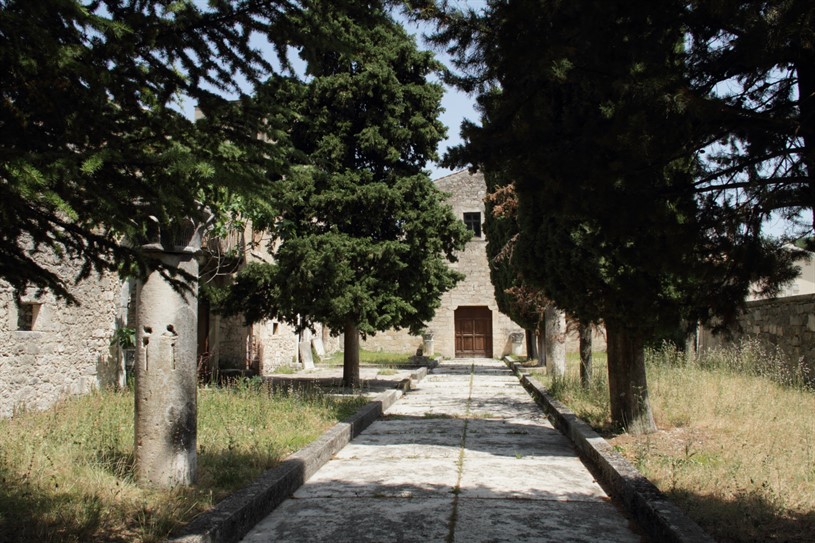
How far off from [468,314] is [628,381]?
874 inches

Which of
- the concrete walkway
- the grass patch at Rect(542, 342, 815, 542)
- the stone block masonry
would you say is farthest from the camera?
the stone block masonry

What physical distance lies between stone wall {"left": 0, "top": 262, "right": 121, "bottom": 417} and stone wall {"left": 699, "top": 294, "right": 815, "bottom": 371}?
28.9ft

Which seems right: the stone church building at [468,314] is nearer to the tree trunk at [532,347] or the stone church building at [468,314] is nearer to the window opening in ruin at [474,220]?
the window opening in ruin at [474,220]

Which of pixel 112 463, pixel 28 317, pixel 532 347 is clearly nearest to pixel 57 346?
pixel 28 317

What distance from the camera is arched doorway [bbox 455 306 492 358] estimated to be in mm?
29906

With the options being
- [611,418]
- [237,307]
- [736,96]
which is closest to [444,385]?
[237,307]

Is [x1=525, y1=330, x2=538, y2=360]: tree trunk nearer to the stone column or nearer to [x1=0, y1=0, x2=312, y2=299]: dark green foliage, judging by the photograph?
the stone column

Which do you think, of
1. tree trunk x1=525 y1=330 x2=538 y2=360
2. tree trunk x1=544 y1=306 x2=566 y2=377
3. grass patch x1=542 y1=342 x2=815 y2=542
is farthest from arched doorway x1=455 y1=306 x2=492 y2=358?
grass patch x1=542 y1=342 x2=815 y2=542

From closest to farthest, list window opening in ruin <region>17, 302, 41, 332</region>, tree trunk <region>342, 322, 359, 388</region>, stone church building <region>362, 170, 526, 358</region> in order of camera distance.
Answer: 1. window opening in ruin <region>17, 302, 41, 332</region>
2. tree trunk <region>342, 322, 359, 388</region>
3. stone church building <region>362, 170, 526, 358</region>

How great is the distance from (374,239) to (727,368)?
6.44 meters

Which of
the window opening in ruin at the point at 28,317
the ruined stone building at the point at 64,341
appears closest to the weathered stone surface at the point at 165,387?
the ruined stone building at the point at 64,341

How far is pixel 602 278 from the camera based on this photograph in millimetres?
7605

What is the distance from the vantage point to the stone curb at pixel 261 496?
4.19 metres

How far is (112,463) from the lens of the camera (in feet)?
18.3
